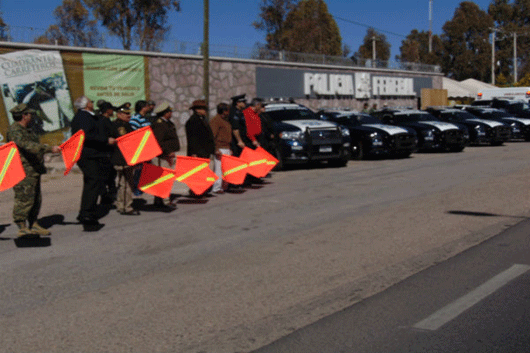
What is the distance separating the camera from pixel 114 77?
2275cm

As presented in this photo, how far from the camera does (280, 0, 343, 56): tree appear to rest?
5903 cm

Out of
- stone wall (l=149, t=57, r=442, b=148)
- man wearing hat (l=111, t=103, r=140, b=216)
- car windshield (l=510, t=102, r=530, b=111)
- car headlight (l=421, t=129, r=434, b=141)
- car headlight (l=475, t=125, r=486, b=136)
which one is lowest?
man wearing hat (l=111, t=103, r=140, b=216)

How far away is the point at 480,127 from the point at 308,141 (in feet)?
34.3

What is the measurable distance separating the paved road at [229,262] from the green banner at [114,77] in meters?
10.0

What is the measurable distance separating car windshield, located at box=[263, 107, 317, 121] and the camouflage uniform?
1006 cm

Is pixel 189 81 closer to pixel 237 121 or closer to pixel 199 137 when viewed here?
pixel 237 121

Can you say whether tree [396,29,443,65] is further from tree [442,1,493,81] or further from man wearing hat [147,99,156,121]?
man wearing hat [147,99,156,121]

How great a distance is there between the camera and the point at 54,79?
67.4 feet

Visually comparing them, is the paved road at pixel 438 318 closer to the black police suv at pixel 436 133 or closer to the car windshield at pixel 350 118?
the car windshield at pixel 350 118

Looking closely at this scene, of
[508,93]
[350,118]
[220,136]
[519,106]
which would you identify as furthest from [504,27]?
[220,136]

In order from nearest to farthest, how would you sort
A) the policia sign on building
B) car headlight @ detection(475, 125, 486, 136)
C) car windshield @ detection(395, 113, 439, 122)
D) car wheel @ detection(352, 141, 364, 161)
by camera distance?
car wheel @ detection(352, 141, 364, 161)
car windshield @ detection(395, 113, 439, 122)
car headlight @ detection(475, 125, 486, 136)
the policia sign on building

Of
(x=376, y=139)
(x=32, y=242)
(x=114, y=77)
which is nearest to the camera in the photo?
(x=32, y=242)

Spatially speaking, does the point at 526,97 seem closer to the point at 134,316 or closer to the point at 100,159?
the point at 100,159

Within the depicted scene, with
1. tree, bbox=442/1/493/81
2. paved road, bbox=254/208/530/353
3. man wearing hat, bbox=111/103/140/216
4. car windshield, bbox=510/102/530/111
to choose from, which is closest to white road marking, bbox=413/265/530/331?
paved road, bbox=254/208/530/353
